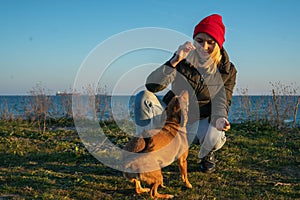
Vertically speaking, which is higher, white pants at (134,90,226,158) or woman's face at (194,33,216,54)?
woman's face at (194,33,216,54)

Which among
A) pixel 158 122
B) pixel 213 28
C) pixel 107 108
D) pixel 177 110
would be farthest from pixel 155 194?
pixel 107 108

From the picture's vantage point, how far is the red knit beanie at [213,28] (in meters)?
4.03

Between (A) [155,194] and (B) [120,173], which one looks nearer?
(A) [155,194]

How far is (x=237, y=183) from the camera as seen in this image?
4328 mm

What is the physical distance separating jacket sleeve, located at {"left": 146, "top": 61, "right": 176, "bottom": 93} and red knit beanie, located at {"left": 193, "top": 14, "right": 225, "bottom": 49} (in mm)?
687

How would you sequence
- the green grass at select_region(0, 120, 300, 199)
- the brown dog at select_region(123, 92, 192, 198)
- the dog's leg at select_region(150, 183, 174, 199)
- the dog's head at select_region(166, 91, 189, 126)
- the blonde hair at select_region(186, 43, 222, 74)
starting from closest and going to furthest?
the brown dog at select_region(123, 92, 192, 198), the dog's leg at select_region(150, 183, 174, 199), the green grass at select_region(0, 120, 300, 199), the dog's head at select_region(166, 91, 189, 126), the blonde hair at select_region(186, 43, 222, 74)

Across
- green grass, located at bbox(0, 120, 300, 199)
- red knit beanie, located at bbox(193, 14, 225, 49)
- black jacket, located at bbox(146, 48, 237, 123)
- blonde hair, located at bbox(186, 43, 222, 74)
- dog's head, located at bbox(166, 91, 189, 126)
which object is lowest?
green grass, located at bbox(0, 120, 300, 199)

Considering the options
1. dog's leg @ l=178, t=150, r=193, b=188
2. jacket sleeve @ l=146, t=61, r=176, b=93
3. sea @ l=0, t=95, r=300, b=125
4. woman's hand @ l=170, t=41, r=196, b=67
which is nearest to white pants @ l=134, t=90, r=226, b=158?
jacket sleeve @ l=146, t=61, r=176, b=93

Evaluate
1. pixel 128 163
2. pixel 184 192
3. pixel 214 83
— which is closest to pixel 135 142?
pixel 128 163

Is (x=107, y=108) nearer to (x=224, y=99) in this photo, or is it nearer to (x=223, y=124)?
(x=224, y=99)

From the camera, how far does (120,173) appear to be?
4.74 m

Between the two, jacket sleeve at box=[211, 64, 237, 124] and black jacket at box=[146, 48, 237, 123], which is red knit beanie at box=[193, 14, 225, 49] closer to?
black jacket at box=[146, 48, 237, 123]

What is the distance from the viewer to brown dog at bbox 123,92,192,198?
11.5 feet

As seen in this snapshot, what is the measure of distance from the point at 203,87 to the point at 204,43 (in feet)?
2.36
